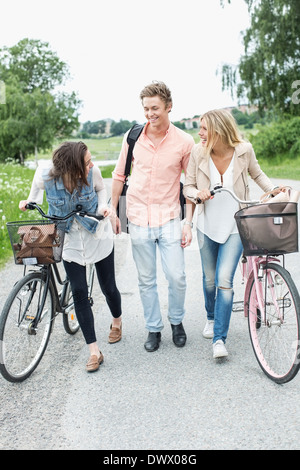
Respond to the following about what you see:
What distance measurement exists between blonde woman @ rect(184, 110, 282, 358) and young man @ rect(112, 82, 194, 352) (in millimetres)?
172

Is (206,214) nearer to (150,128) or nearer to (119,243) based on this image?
(150,128)

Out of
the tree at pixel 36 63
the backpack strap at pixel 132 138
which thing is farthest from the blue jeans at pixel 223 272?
the tree at pixel 36 63

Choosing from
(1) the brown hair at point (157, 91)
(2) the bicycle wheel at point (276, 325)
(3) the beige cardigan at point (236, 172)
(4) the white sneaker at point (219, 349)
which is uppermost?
(1) the brown hair at point (157, 91)

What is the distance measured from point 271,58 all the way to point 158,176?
27.0 metres

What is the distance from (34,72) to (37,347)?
70942 millimetres

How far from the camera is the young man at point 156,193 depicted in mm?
4160

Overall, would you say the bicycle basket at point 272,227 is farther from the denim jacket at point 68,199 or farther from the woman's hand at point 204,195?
the denim jacket at point 68,199

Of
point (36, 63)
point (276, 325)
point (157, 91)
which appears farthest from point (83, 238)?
point (36, 63)

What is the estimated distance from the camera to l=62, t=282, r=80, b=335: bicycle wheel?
4.42m

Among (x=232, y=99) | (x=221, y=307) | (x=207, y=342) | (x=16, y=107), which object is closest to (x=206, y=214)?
(x=221, y=307)

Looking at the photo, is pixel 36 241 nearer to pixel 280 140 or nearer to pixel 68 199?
pixel 68 199

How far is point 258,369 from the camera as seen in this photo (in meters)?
3.89

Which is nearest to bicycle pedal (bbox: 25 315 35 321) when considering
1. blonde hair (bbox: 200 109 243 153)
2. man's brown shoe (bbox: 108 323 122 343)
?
man's brown shoe (bbox: 108 323 122 343)

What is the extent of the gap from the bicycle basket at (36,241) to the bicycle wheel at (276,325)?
4.79ft
